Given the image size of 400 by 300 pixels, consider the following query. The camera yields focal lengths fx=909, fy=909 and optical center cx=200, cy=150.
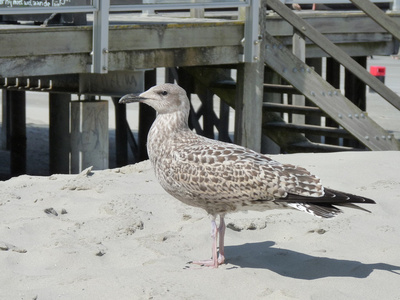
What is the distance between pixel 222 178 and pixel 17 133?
10093mm

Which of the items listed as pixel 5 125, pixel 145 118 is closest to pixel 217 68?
pixel 145 118

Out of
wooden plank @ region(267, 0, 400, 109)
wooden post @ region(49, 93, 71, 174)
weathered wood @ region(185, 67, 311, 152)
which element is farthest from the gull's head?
wooden post @ region(49, 93, 71, 174)

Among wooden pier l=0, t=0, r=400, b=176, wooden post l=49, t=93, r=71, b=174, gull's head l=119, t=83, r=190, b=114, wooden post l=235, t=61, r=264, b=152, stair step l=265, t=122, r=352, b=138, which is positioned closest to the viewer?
gull's head l=119, t=83, r=190, b=114

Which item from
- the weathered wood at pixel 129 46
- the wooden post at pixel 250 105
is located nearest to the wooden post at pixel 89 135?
the weathered wood at pixel 129 46

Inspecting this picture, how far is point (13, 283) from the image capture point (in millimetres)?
5398

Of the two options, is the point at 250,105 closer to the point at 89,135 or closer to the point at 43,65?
the point at 89,135

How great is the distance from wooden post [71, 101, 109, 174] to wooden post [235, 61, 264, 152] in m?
1.87

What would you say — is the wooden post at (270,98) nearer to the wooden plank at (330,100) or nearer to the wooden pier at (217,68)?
the wooden pier at (217,68)

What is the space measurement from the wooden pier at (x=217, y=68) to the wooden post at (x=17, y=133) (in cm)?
3

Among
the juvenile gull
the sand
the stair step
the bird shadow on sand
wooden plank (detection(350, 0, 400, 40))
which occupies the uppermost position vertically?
wooden plank (detection(350, 0, 400, 40))

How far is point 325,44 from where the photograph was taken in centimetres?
1105

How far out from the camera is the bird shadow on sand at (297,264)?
5.78 meters

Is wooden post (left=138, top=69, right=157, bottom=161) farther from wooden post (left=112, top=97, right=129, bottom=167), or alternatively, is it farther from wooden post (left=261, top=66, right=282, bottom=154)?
wooden post (left=261, top=66, right=282, bottom=154)

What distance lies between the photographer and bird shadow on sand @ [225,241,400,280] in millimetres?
5777
